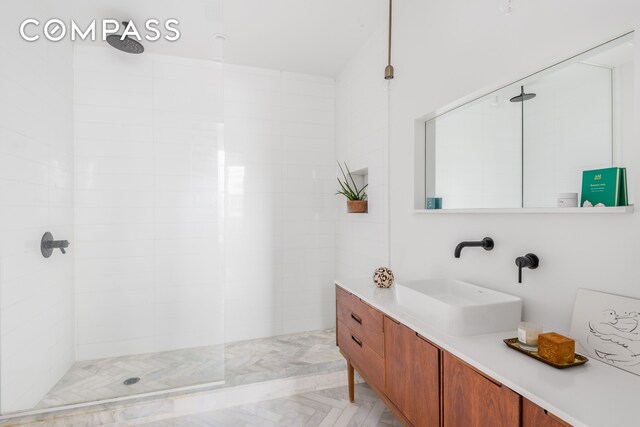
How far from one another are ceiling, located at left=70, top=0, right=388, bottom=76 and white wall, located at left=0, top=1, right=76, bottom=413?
0.40 meters

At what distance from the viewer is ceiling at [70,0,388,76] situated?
6.81ft

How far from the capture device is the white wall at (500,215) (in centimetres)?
97

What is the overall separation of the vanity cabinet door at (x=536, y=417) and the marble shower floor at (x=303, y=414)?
4.17 ft

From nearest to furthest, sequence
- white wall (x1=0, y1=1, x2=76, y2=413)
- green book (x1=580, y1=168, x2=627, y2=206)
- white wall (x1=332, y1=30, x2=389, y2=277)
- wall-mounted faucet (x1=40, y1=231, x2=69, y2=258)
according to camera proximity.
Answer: green book (x1=580, y1=168, x2=627, y2=206), white wall (x1=0, y1=1, x2=76, y2=413), wall-mounted faucet (x1=40, y1=231, x2=69, y2=258), white wall (x1=332, y1=30, x2=389, y2=277)

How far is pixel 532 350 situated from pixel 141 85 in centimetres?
250

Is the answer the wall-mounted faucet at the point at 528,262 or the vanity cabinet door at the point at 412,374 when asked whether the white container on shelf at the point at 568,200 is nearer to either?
the wall-mounted faucet at the point at 528,262

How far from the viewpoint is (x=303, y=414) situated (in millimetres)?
1942

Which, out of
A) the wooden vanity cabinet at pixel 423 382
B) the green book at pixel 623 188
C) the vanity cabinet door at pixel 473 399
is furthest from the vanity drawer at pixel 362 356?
the green book at pixel 623 188

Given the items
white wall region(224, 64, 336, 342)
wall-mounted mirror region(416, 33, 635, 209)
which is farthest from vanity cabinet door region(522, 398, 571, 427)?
white wall region(224, 64, 336, 342)

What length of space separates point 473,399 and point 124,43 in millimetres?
2637

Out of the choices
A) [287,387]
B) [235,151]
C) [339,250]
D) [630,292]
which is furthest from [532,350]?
[235,151]

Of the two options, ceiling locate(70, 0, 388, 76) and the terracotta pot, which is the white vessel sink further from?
ceiling locate(70, 0, 388, 76)

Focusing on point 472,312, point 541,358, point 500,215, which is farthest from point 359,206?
point 541,358

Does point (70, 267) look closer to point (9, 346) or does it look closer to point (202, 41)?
point (9, 346)
